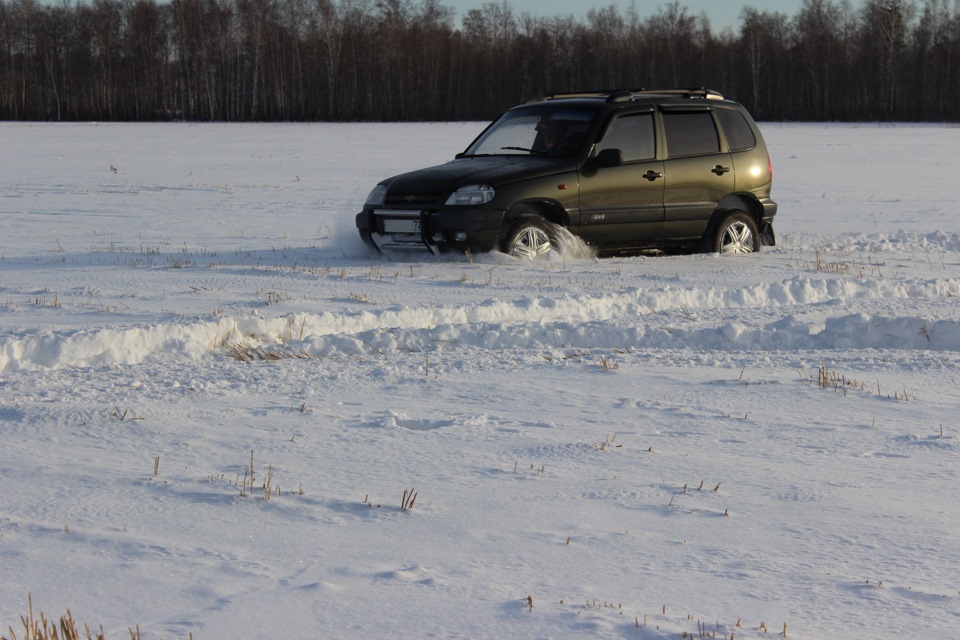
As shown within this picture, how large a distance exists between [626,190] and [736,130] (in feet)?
5.67

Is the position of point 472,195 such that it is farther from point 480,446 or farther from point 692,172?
point 480,446

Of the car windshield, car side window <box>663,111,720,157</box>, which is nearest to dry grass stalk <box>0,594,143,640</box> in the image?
the car windshield

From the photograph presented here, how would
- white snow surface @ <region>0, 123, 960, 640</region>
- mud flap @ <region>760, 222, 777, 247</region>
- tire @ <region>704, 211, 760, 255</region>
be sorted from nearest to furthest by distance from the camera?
white snow surface @ <region>0, 123, 960, 640</region>
tire @ <region>704, 211, 760, 255</region>
mud flap @ <region>760, 222, 777, 247</region>

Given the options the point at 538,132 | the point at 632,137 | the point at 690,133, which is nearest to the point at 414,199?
the point at 538,132

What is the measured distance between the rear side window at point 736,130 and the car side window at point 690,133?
0.16m

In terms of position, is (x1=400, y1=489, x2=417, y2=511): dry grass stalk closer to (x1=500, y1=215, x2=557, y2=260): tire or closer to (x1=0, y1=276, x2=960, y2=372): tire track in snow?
(x1=0, y1=276, x2=960, y2=372): tire track in snow

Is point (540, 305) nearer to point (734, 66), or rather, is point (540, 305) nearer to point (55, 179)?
point (55, 179)

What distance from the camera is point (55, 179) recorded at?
24391 millimetres

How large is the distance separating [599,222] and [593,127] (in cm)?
92

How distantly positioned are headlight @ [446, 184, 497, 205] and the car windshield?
1.00 meters

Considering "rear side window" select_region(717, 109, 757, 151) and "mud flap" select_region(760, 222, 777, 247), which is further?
"mud flap" select_region(760, 222, 777, 247)

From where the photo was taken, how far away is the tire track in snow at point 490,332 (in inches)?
263

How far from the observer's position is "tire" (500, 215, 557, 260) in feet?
34.8

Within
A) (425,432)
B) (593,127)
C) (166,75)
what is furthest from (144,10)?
(425,432)
